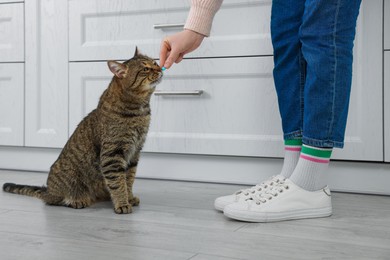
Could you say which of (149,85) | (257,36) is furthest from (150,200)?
(257,36)

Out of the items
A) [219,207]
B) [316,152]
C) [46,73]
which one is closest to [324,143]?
[316,152]

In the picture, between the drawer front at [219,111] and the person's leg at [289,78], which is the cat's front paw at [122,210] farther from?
the drawer front at [219,111]

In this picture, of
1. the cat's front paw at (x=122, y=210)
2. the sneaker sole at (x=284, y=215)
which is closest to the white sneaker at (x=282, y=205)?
the sneaker sole at (x=284, y=215)

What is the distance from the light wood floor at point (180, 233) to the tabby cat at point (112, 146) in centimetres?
5

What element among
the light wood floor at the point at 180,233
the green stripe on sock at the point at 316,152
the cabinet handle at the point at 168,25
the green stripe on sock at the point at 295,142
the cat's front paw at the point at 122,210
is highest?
the cabinet handle at the point at 168,25

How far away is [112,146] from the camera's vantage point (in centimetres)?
147

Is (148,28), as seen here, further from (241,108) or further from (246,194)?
(246,194)

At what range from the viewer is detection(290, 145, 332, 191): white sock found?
1327mm

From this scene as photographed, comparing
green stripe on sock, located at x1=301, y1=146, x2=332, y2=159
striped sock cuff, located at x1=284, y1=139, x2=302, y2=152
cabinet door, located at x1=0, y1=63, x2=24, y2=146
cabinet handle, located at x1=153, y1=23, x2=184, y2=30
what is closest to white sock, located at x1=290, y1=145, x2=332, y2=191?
green stripe on sock, located at x1=301, y1=146, x2=332, y2=159

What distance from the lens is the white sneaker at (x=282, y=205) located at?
4.32ft

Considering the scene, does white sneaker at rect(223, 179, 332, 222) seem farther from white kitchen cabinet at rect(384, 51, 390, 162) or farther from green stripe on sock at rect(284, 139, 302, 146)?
white kitchen cabinet at rect(384, 51, 390, 162)

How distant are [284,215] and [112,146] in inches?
20.6

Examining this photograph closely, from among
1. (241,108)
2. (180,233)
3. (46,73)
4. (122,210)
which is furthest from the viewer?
(46,73)

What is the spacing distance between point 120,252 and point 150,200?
0.59 meters
